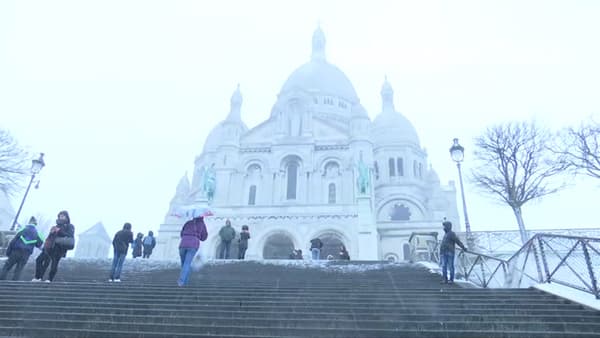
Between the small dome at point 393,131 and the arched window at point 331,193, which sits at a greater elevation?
A: the small dome at point 393,131

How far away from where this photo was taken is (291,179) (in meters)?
30.6

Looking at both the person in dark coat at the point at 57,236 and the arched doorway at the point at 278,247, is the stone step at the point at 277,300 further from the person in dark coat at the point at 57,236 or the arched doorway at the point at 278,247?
the arched doorway at the point at 278,247

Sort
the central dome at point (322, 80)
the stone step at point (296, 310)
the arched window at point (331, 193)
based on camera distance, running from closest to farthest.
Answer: the stone step at point (296, 310), the arched window at point (331, 193), the central dome at point (322, 80)

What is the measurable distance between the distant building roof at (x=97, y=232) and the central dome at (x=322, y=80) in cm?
3352

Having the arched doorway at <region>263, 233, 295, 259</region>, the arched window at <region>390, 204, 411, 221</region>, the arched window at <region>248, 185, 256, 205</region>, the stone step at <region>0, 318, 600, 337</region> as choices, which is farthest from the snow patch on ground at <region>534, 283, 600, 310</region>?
the arched window at <region>390, 204, 411, 221</region>

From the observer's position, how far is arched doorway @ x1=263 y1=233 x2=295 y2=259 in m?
27.0

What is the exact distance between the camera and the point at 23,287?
337 inches

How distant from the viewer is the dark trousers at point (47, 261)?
9289 millimetres

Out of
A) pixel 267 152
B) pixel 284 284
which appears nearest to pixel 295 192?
pixel 267 152

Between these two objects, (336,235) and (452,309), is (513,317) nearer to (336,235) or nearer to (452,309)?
(452,309)

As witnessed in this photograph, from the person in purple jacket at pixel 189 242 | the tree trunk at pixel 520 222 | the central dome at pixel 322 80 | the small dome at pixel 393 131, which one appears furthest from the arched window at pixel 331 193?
the person in purple jacket at pixel 189 242

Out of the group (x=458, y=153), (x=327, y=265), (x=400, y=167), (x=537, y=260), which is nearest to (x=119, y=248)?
(x=327, y=265)

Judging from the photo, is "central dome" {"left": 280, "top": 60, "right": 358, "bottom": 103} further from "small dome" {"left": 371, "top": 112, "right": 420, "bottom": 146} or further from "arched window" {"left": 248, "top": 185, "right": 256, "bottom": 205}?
"arched window" {"left": 248, "top": 185, "right": 256, "bottom": 205}

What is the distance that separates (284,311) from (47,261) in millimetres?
6296
